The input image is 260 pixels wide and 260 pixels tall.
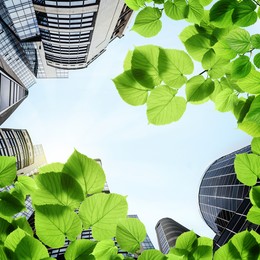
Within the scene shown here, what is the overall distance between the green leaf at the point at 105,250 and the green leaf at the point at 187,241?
1.24 ft

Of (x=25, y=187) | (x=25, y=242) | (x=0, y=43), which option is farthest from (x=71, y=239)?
(x=0, y=43)

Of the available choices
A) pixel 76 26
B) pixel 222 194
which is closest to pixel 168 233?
pixel 222 194

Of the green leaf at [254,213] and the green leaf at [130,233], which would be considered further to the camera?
the green leaf at [254,213]

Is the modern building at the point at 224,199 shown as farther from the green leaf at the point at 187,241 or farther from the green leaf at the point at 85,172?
the green leaf at the point at 85,172

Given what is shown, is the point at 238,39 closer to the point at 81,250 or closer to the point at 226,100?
the point at 226,100

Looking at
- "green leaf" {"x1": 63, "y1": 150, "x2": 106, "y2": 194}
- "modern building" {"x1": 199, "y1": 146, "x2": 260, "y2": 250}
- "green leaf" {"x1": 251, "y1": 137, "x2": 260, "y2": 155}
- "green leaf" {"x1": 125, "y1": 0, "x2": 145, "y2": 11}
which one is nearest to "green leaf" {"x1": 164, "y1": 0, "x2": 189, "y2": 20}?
"green leaf" {"x1": 125, "y1": 0, "x2": 145, "y2": 11}

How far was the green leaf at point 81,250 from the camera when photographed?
3.28ft

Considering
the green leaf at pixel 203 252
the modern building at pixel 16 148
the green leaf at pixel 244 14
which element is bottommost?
the modern building at pixel 16 148

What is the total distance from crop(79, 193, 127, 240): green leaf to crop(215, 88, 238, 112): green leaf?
860 millimetres

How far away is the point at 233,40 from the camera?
3.91 feet

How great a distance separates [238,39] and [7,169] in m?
1.28

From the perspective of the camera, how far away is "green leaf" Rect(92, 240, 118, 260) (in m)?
1.13

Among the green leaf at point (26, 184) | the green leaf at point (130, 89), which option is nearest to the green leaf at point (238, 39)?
the green leaf at point (130, 89)

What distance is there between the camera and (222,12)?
112 cm
